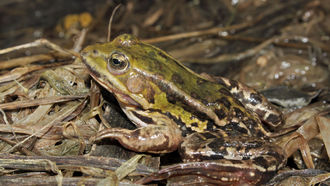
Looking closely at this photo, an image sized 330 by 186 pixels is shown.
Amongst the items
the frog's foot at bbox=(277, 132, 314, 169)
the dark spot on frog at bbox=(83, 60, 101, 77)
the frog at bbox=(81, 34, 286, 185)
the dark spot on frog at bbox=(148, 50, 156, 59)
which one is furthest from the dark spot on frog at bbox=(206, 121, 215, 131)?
the dark spot on frog at bbox=(83, 60, 101, 77)

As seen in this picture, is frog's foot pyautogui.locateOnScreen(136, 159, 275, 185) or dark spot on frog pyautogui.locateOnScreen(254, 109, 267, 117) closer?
frog's foot pyautogui.locateOnScreen(136, 159, 275, 185)

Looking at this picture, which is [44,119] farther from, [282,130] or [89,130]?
[282,130]

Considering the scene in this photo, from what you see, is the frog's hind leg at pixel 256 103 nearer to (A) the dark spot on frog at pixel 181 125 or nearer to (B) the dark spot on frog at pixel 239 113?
(B) the dark spot on frog at pixel 239 113

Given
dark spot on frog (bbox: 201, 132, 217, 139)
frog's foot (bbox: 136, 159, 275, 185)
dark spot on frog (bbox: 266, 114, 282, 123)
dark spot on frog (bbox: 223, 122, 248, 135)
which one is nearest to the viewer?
frog's foot (bbox: 136, 159, 275, 185)

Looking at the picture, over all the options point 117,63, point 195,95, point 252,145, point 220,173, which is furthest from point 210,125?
point 117,63

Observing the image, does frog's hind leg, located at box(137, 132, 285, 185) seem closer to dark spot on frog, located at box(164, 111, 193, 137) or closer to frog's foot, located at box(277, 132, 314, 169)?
dark spot on frog, located at box(164, 111, 193, 137)

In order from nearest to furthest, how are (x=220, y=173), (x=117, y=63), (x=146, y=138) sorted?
(x=220, y=173), (x=146, y=138), (x=117, y=63)

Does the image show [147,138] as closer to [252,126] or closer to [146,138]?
[146,138]

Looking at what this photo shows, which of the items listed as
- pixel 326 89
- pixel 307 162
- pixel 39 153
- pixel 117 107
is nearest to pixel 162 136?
pixel 117 107
